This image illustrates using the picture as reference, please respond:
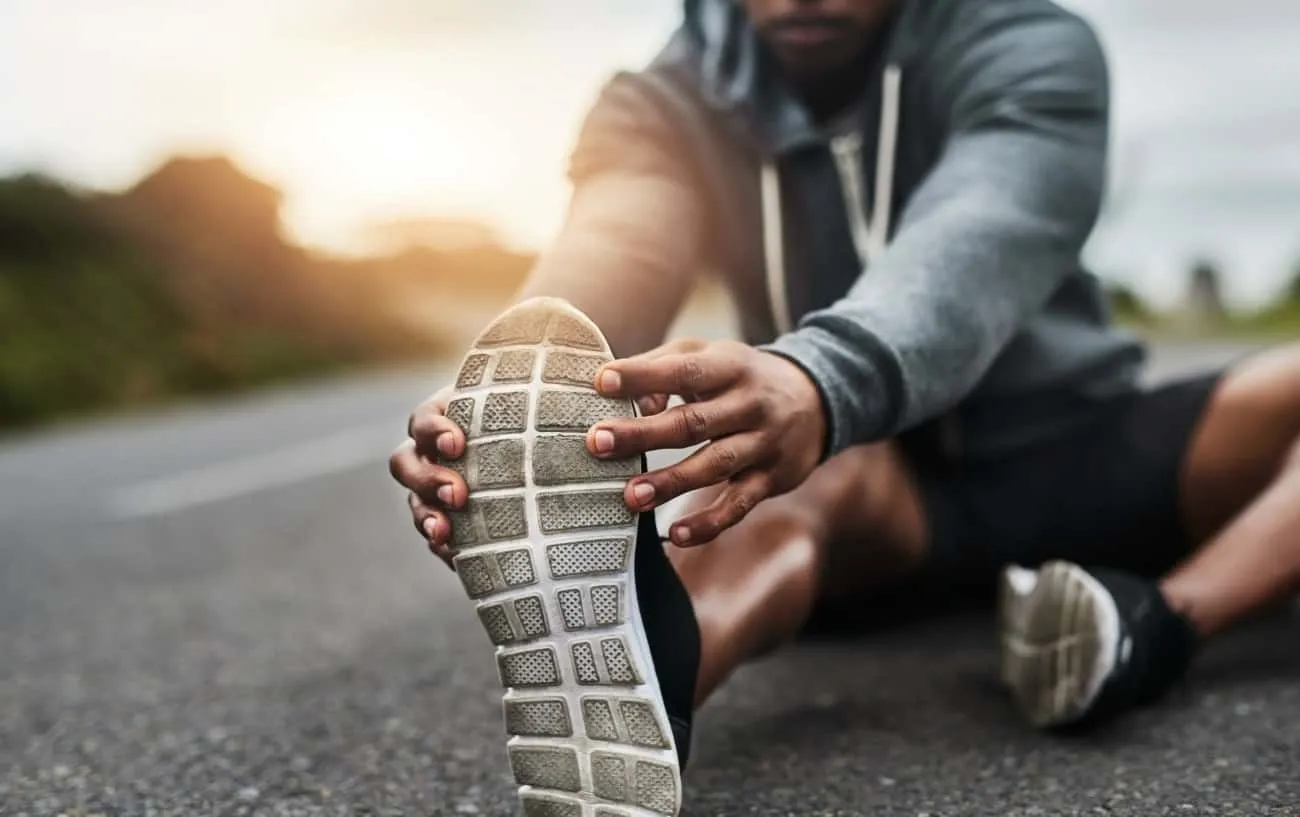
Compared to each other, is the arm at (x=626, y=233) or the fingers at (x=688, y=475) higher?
the arm at (x=626, y=233)

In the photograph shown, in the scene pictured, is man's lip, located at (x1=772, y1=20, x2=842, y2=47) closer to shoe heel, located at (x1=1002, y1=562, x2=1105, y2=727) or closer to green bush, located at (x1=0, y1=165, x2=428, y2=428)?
shoe heel, located at (x1=1002, y1=562, x2=1105, y2=727)

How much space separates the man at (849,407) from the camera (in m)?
1.18

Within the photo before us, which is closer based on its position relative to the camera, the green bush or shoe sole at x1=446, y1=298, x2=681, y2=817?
shoe sole at x1=446, y1=298, x2=681, y2=817

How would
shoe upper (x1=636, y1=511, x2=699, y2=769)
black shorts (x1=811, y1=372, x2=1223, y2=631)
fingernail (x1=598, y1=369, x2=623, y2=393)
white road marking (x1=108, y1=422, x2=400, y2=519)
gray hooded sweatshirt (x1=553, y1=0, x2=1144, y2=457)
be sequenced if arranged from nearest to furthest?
fingernail (x1=598, y1=369, x2=623, y2=393), shoe upper (x1=636, y1=511, x2=699, y2=769), gray hooded sweatshirt (x1=553, y1=0, x2=1144, y2=457), black shorts (x1=811, y1=372, x2=1223, y2=631), white road marking (x1=108, y1=422, x2=400, y2=519)

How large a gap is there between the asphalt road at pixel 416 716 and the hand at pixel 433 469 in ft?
1.14

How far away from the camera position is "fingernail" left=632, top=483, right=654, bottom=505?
1.16 meters

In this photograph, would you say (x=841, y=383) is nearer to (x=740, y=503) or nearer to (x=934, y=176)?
(x=740, y=503)

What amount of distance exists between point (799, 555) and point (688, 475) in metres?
0.41

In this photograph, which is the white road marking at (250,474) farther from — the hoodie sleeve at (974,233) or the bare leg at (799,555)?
the hoodie sleeve at (974,233)

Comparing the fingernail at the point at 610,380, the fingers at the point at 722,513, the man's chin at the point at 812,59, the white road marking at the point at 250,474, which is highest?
the man's chin at the point at 812,59

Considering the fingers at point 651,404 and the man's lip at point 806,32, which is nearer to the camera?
the fingers at point 651,404

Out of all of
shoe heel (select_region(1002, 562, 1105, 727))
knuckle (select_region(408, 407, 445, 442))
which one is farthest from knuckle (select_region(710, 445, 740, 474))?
shoe heel (select_region(1002, 562, 1105, 727))

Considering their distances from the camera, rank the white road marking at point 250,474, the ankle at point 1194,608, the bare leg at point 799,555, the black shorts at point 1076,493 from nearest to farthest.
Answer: the bare leg at point 799,555 → the ankle at point 1194,608 → the black shorts at point 1076,493 → the white road marking at point 250,474

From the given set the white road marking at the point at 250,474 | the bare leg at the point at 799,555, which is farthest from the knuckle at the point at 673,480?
the white road marking at the point at 250,474
